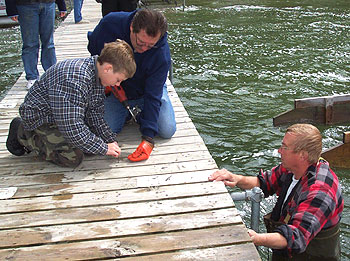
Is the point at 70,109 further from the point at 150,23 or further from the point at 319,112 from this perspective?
the point at 319,112

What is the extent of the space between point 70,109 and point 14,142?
79cm

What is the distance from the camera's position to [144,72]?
427cm

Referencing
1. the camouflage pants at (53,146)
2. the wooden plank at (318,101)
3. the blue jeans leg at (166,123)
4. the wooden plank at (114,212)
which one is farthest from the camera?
the wooden plank at (318,101)

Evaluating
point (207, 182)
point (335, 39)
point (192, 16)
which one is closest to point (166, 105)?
point (207, 182)

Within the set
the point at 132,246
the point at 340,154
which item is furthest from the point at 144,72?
the point at 340,154

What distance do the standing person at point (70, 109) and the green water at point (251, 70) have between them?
6.42ft

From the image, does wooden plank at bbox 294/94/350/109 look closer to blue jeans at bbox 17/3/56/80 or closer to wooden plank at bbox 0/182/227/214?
wooden plank at bbox 0/182/227/214

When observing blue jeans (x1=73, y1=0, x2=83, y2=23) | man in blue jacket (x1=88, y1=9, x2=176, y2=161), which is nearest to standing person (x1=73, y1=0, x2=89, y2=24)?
blue jeans (x1=73, y1=0, x2=83, y2=23)

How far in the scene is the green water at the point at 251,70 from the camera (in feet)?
20.7

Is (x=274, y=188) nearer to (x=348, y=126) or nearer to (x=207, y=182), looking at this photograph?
(x=207, y=182)

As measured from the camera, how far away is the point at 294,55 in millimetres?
10758

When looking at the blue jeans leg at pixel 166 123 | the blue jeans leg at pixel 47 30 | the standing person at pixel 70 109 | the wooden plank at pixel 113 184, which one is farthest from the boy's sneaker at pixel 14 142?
the blue jeans leg at pixel 47 30

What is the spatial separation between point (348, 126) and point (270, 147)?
61.3 inches

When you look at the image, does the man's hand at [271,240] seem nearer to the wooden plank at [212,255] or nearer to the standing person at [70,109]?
the wooden plank at [212,255]
